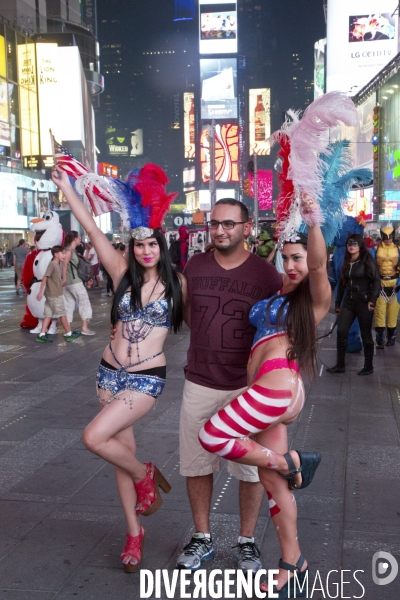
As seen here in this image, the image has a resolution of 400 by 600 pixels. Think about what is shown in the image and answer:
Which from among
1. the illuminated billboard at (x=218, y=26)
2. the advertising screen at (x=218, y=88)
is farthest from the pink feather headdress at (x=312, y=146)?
the illuminated billboard at (x=218, y=26)

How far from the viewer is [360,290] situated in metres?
8.89

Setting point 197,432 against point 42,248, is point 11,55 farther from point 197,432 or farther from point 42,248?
point 197,432

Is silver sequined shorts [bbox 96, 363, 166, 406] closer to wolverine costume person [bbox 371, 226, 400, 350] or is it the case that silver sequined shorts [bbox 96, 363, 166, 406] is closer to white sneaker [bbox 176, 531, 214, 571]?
white sneaker [bbox 176, 531, 214, 571]

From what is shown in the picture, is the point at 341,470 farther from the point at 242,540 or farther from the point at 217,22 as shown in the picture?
the point at 217,22

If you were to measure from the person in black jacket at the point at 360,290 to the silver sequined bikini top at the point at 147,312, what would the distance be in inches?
216

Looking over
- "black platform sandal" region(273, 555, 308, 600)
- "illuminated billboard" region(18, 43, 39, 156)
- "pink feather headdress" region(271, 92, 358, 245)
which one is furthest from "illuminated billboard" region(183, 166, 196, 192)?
"black platform sandal" region(273, 555, 308, 600)

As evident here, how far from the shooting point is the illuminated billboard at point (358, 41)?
62.2m

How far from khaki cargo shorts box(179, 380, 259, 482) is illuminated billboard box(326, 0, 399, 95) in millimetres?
63251

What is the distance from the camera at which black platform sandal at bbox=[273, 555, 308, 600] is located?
11.0 ft

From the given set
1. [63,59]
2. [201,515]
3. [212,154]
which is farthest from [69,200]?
[63,59]

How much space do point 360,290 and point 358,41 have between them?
61.6 metres

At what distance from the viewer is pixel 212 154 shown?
3738cm

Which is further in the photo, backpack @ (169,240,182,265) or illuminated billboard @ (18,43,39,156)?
illuminated billboard @ (18,43,39,156)

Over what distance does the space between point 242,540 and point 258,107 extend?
108489mm
